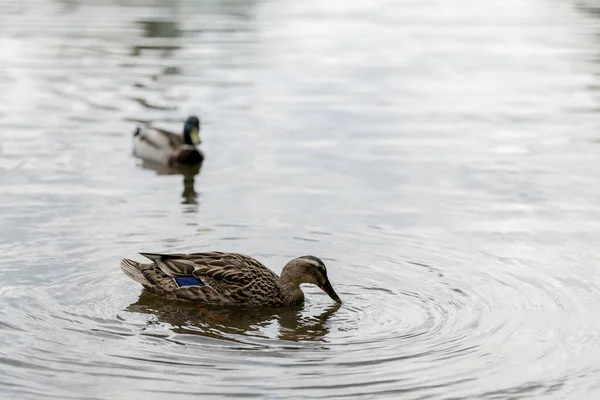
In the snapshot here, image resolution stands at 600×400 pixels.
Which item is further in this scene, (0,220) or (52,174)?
(52,174)

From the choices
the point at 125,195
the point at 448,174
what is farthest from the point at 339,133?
the point at 125,195

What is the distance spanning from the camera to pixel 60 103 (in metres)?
18.3

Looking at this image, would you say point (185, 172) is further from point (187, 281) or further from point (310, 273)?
point (310, 273)

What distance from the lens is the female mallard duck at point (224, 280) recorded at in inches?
384

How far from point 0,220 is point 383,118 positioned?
6947 mm

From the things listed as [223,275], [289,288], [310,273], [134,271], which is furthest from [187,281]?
[310,273]

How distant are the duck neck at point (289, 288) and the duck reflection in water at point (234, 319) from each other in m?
0.08

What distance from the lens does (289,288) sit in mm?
9773

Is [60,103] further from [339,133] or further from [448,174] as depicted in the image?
[448,174]

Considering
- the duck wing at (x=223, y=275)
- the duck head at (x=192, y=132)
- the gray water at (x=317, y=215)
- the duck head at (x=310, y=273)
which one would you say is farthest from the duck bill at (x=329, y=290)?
the duck head at (x=192, y=132)

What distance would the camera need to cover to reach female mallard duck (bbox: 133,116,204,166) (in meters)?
15.3

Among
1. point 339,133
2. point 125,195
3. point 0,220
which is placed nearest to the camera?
point 0,220

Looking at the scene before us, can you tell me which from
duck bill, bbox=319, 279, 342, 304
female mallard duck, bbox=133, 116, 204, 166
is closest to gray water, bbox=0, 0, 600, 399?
duck bill, bbox=319, 279, 342, 304

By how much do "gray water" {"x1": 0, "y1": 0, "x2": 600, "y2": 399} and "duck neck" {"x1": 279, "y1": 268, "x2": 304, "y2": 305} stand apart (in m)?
0.14
